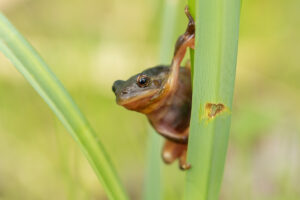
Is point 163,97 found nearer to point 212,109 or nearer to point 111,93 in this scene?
point 212,109

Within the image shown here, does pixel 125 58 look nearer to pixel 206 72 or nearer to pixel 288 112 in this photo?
pixel 288 112

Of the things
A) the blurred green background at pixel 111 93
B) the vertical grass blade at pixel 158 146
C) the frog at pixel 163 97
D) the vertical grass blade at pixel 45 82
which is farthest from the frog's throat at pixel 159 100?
the blurred green background at pixel 111 93

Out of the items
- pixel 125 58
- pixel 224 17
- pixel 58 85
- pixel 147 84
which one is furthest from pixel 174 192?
pixel 125 58

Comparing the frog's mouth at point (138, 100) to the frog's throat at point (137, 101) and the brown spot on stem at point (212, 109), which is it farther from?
the brown spot on stem at point (212, 109)

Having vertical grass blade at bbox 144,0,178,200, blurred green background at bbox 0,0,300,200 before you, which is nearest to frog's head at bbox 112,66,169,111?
vertical grass blade at bbox 144,0,178,200

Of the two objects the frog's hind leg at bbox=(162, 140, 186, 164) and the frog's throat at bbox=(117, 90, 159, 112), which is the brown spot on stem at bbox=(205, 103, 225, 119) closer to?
the frog's throat at bbox=(117, 90, 159, 112)
